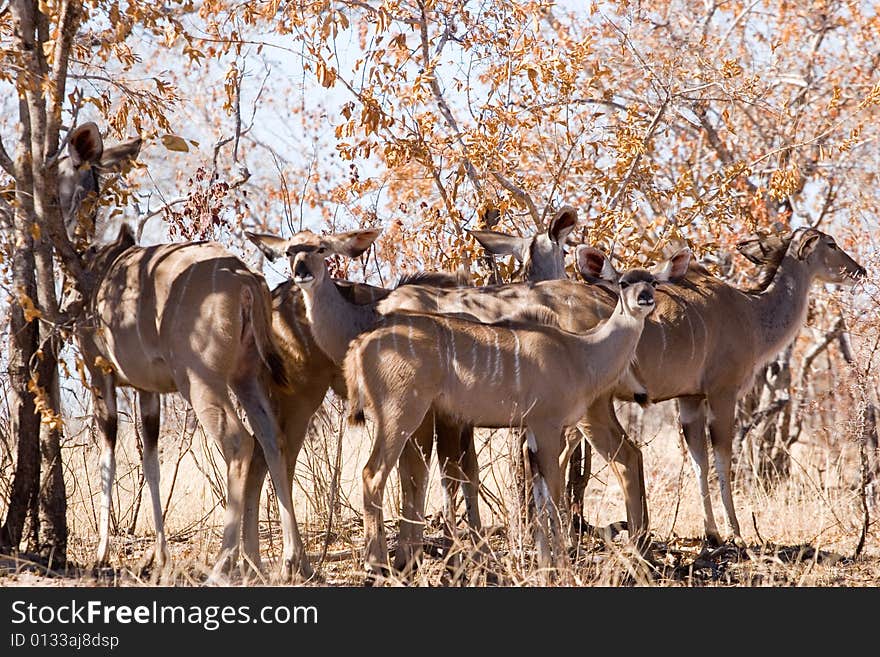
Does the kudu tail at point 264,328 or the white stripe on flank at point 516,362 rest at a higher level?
the kudu tail at point 264,328

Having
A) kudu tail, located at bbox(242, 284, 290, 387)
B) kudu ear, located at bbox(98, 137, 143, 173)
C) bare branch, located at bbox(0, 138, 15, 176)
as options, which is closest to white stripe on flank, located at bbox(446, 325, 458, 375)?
kudu tail, located at bbox(242, 284, 290, 387)

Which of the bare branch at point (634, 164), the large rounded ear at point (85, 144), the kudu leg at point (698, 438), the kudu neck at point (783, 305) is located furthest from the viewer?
the kudu neck at point (783, 305)

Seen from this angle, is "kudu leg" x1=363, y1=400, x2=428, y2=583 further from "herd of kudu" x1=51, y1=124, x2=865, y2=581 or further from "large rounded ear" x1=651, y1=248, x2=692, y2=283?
"large rounded ear" x1=651, y1=248, x2=692, y2=283

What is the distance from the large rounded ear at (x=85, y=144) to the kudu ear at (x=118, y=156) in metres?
0.16

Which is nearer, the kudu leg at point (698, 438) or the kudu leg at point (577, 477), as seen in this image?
the kudu leg at point (577, 477)

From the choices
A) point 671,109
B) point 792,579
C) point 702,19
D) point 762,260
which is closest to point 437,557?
point 792,579

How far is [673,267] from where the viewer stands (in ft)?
23.9

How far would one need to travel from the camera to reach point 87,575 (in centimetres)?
648

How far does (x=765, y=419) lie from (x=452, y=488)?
4764 mm

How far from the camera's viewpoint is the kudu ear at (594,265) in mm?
7016

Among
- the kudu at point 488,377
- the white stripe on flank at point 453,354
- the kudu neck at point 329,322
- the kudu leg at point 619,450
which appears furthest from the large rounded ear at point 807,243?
the kudu neck at point 329,322

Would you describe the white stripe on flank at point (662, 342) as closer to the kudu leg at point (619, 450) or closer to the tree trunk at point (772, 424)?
the kudu leg at point (619, 450)

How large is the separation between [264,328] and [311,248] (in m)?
0.49

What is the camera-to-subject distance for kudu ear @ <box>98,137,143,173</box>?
7.43 m
